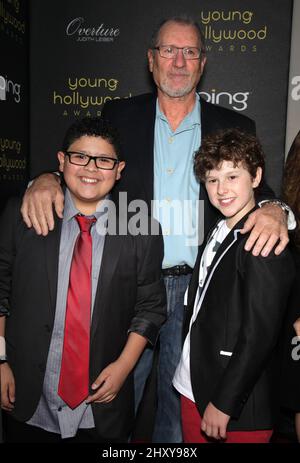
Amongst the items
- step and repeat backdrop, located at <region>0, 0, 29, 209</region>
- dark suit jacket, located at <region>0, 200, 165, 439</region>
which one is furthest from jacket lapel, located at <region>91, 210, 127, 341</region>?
step and repeat backdrop, located at <region>0, 0, 29, 209</region>

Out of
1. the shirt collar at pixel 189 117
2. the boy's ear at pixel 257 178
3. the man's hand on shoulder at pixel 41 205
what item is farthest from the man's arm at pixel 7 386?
the shirt collar at pixel 189 117

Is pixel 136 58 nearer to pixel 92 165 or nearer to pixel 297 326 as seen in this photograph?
pixel 92 165

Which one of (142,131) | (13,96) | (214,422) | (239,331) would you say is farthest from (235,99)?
(214,422)

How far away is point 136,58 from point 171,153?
4.90 ft

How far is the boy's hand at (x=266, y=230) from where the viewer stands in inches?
57.2

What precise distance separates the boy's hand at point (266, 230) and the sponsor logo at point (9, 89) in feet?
6.93

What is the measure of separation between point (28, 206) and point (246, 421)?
1.13 meters

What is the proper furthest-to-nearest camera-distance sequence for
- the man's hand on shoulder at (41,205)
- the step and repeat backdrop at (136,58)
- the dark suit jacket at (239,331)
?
the step and repeat backdrop at (136,58) < the man's hand on shoulder at (41,205) < the dark suit jacket at (239,331)

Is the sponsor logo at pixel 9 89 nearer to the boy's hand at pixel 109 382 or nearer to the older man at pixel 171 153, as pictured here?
the older man at pixel 171 153

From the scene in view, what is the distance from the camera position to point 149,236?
1.79 metres

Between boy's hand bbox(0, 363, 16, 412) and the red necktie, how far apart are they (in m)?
0.20

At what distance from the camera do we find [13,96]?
10.3ft
